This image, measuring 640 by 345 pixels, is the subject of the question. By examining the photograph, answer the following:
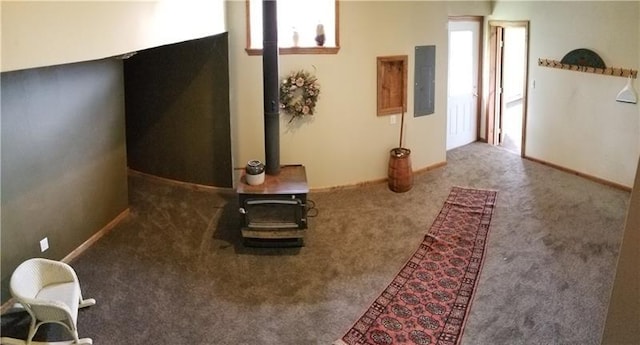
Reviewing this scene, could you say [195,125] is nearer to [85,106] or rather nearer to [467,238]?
[85,106]

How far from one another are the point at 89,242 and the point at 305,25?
351 cm

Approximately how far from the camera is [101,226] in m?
5.99

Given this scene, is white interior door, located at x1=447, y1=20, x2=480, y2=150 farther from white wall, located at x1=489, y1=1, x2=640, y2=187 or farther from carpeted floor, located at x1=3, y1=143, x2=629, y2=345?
carpeted floor, located at x1=3, y1=143, x2=629, y2=345

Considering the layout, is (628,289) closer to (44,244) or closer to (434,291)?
(434,291)

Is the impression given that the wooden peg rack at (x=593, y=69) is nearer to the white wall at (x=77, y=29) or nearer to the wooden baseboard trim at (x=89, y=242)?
the white wall at (x=77, y=29)

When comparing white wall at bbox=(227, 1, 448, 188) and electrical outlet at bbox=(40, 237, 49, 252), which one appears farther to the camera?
white wall at bbox=(227, 1, 448, 188)

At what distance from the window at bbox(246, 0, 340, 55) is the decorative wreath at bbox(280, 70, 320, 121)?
331 mm

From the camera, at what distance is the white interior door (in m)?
8.91

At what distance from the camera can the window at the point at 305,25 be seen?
6.86 m

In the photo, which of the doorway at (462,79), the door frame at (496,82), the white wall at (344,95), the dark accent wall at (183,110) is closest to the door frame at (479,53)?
the doorway at (462,79)

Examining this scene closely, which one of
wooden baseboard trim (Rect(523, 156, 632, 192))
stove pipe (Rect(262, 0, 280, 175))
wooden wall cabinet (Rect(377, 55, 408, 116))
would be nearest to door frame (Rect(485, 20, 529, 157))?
wooden baseboard trim (Rect(523, 156, 632, 192))

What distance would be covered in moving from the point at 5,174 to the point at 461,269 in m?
3.87

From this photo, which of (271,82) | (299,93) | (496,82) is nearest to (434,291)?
(271,82)

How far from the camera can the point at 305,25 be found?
707 cm
